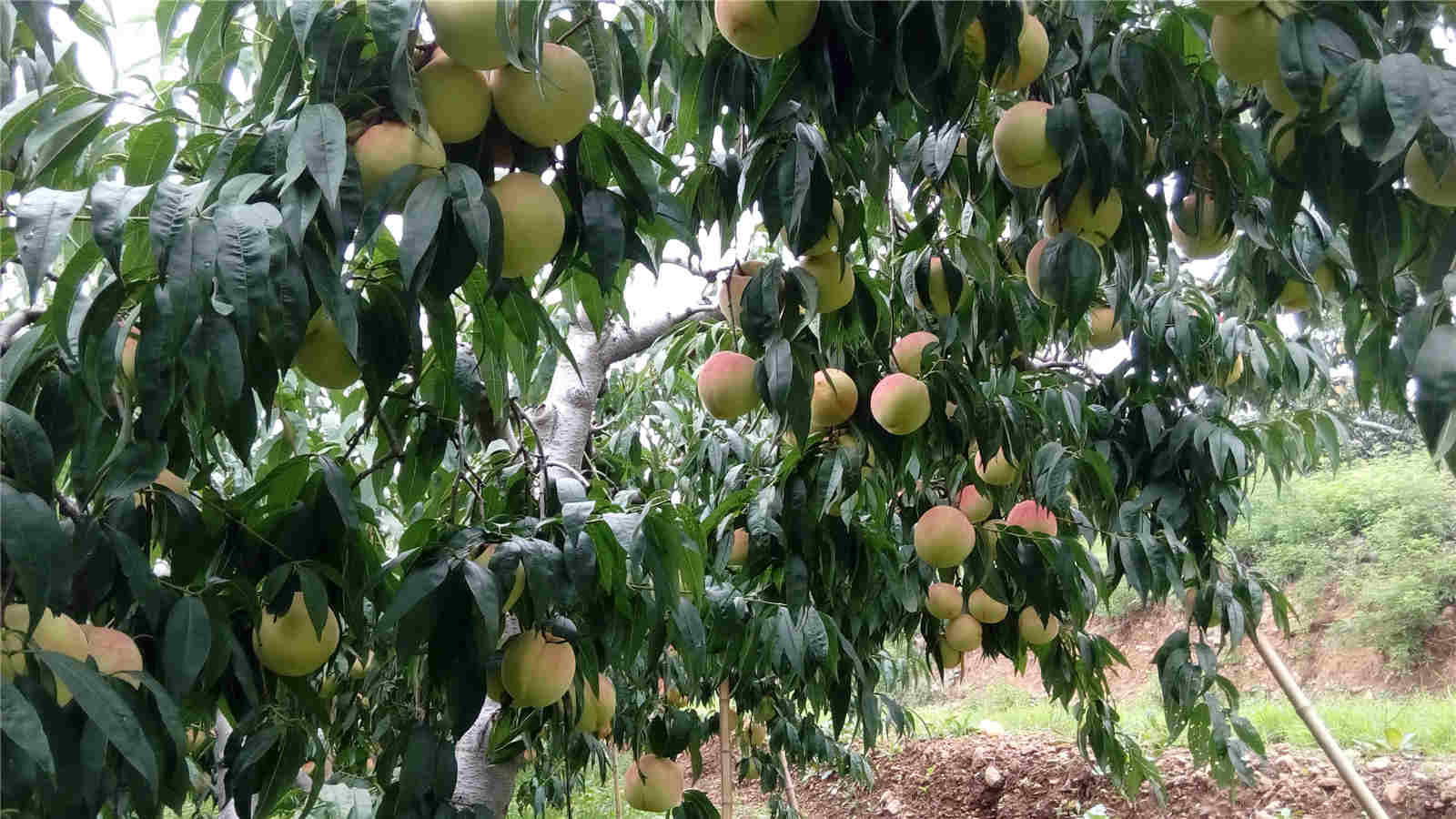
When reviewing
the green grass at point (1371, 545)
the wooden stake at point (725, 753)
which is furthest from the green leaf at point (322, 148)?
the green grass at point (1371, 545)

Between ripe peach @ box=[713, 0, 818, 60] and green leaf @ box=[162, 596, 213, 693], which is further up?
ripe peach @ box=[713, 0, 818, 60]

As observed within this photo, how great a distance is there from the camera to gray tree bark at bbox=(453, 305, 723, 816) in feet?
5.31

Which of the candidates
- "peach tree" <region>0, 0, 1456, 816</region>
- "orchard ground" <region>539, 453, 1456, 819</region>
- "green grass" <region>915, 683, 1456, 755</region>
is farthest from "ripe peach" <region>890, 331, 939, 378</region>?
"green grass" <region>915, 683, 1456, 755</region>

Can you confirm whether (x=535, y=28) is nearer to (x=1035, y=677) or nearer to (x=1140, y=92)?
(x=1140, y=92)

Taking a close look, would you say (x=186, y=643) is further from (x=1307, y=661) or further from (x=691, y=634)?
(x=1307, y=661)

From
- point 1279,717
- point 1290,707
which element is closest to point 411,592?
point 1279,717

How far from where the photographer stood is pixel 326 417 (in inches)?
140

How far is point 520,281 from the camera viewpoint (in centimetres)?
92

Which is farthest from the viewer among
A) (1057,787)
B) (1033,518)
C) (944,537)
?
(1057,787)

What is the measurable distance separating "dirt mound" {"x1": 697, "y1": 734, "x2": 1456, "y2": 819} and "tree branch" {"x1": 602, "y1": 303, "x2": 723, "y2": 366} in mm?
2566

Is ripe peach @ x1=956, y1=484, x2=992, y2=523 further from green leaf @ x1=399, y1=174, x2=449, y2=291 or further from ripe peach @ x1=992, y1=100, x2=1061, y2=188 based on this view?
green leaf @ x1=399, y1=174, x2=449, y2=291

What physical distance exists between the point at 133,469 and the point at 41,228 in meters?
0.23

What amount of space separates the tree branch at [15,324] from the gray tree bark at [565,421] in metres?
0.62

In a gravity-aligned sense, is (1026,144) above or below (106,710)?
above
